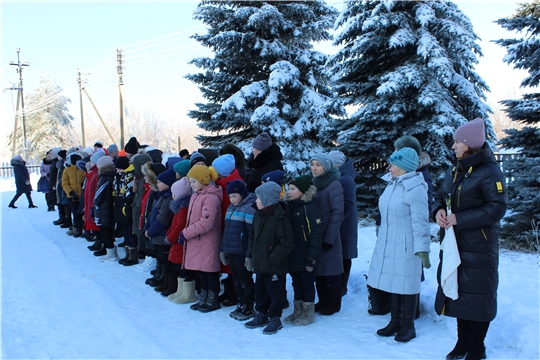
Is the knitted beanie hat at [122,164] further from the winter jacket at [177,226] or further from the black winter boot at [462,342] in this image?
the black winter boot at [462,342]

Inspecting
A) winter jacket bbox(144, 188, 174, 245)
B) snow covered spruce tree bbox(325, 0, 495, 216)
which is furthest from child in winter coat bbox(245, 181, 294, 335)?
snow covered spruce tree bbox(325, 0, 495, 216)

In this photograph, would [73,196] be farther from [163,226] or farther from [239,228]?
[239,228]

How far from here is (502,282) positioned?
4895 millimetres

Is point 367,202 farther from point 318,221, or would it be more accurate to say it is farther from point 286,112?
point 318,221

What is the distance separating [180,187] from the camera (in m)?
5.83

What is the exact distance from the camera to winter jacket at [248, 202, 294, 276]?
4.68 metres

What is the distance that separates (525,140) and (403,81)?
2.97 metres

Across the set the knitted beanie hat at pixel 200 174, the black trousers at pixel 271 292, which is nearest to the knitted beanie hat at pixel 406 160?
the black trousers at pixel 271 292

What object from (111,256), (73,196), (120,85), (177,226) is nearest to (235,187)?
(177,226)

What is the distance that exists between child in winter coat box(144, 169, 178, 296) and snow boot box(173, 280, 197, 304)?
37cm

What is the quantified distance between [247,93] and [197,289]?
7347mm

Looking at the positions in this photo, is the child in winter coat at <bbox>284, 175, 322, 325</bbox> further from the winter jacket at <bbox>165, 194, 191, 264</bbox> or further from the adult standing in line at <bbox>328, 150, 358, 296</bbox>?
the winter jacket at <bbox>165, 194, 191, 264</bbox>

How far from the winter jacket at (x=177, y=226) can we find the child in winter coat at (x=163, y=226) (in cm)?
18

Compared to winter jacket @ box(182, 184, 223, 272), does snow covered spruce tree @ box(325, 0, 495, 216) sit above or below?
above
